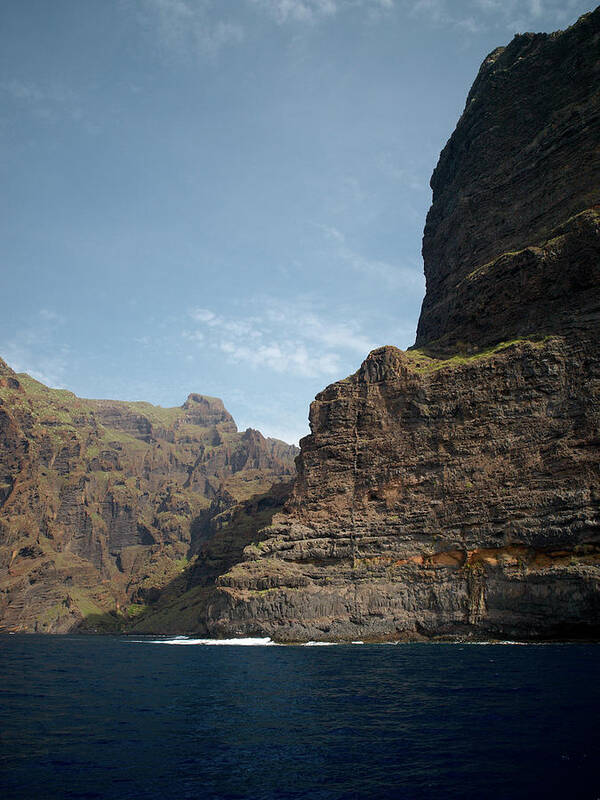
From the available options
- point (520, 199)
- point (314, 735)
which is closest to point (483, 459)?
point (520, 199)

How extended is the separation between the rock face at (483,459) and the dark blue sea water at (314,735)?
3456 centimetres

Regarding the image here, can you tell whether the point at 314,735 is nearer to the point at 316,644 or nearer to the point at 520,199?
the point at 316,644

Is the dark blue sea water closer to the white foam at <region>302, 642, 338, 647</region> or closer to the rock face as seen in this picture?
the rock face

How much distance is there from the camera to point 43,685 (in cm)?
4397

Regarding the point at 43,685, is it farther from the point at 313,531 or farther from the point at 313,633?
the point at 313,531

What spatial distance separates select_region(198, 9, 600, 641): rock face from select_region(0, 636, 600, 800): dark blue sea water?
34556 mm

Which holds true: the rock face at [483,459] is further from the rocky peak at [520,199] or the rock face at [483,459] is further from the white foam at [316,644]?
the white foam at [316,644]

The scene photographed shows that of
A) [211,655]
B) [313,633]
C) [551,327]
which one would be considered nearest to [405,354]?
[551,327]

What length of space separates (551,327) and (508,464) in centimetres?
2460

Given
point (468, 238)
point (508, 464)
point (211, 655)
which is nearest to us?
point (211, 655)

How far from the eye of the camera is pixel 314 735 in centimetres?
2536

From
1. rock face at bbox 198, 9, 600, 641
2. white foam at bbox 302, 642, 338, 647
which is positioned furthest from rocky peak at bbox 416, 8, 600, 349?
white foam at bbox 302, 642, 338, 647

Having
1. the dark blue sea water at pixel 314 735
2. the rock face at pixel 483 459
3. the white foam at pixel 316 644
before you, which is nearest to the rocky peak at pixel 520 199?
the rock face at pixel 483 459

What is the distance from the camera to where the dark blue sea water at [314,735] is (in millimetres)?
18344
